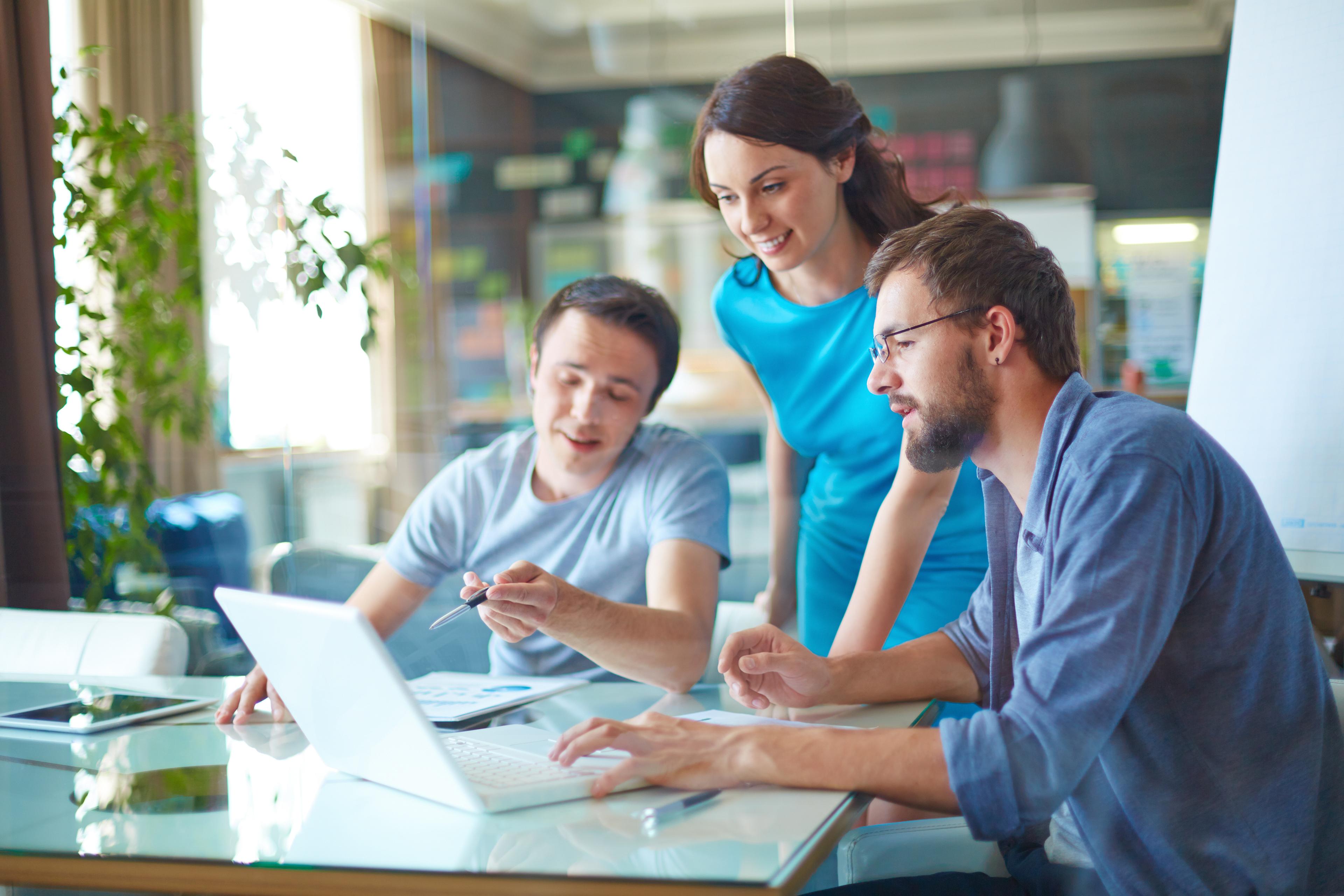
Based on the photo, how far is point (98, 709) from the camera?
136cm

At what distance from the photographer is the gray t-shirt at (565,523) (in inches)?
64.5

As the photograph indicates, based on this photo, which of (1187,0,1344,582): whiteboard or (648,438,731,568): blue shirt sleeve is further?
(648,438,731,568): blue shirt sleeve

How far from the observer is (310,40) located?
196 inches

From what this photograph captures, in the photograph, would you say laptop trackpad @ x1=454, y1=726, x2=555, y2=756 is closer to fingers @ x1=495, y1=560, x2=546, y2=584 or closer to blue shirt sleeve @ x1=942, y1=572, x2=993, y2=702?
fingers @ x1=495, y1=560, x2=546, y2=584

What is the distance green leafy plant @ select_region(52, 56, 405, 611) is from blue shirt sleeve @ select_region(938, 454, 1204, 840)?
2187 mm

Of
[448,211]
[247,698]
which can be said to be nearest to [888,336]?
[247,698]

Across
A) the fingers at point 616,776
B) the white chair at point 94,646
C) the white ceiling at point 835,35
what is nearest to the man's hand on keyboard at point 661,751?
the fingers at point 616,776

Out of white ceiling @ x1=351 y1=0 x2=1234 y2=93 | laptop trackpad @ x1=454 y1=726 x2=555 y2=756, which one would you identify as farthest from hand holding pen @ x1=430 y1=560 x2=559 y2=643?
white ceiling @ x1=351 y1=0 x2=1234 y2=93

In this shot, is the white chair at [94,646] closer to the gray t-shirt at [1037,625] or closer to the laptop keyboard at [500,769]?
the laptop keyboard at [500,769]

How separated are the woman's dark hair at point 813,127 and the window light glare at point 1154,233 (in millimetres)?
2792

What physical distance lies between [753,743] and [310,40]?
4.86 meters

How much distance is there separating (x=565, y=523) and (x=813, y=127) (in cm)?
71

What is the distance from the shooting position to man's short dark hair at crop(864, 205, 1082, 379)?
44.2 inches

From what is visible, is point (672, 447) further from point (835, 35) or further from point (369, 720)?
point (835, 35)
